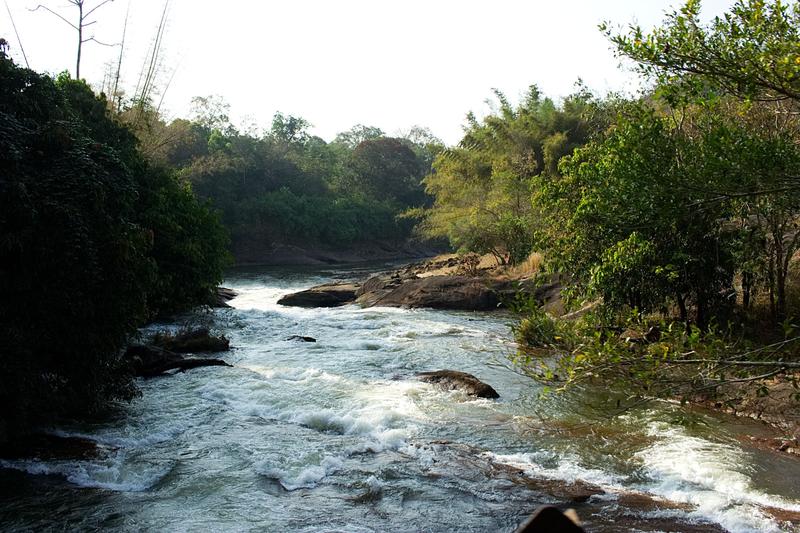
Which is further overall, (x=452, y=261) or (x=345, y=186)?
(x=345, y=186)

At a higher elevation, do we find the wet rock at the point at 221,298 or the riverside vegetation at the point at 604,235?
the riverside vegetation at the point at 604,235

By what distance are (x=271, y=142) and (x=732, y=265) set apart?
52.1m

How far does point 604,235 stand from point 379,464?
7431mm

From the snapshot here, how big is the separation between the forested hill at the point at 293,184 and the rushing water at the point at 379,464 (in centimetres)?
2723

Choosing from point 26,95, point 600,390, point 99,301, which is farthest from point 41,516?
point 600,390

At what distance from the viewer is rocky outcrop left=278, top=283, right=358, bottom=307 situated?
2322 centimetres

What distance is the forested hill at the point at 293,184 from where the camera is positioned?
48406mm

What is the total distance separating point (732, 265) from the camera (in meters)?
11.8

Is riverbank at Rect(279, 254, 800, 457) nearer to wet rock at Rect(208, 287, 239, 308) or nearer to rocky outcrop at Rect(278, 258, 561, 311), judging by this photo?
rocky outcrop at Rect(278, 258, 561, 311)

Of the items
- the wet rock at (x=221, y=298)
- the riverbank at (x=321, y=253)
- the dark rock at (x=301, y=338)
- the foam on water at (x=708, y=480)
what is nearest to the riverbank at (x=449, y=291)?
the wet rock at (x=221, y=298)

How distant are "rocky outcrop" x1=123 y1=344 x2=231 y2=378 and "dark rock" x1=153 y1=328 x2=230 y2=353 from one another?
1070mm

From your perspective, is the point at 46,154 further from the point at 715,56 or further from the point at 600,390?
the point at 600,390

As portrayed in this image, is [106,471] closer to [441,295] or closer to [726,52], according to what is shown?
[726,52]

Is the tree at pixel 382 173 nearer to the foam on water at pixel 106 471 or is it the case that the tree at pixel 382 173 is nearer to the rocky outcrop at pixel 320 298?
the rocky outcrop at pixel 320 298
